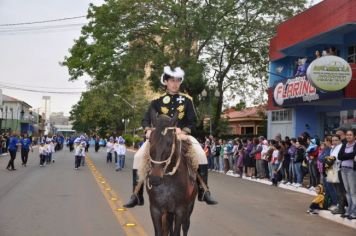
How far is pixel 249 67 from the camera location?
3788 cm

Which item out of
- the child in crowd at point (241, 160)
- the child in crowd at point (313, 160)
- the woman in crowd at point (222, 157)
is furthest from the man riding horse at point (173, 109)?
the woman in crowd at point (222, 157)

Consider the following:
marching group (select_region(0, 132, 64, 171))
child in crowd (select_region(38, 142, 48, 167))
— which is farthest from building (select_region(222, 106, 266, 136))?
child in crowd (select_region(38, 142, 48, 167))

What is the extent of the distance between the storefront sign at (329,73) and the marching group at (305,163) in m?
2.22

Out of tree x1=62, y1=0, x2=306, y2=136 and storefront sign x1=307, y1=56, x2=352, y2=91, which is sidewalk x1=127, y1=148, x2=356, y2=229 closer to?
storefront sign x1=307, y1=56, x2=352, y2=91

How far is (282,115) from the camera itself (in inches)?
1178

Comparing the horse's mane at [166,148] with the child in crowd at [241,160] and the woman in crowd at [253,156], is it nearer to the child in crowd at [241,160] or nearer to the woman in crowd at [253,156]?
the woman in crowd at [253,156]

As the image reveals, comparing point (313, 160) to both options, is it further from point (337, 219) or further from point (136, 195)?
point (136, 195)

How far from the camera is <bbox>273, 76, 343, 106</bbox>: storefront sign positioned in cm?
2178

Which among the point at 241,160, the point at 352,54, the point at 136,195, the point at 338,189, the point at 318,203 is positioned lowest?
the point at 318,203

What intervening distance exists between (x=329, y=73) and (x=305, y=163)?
4024mm

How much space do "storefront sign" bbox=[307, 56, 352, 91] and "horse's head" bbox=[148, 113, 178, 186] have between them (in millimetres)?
14105

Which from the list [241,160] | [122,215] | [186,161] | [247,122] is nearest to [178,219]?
[186,161]

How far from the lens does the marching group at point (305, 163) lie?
11.4 m

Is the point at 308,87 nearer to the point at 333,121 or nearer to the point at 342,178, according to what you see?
the point at 333,121
